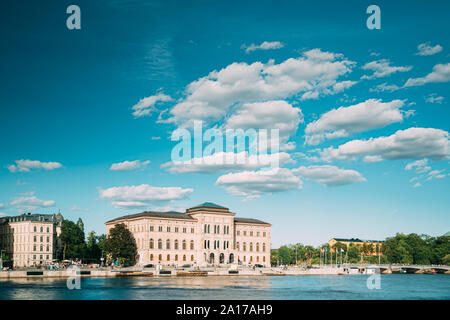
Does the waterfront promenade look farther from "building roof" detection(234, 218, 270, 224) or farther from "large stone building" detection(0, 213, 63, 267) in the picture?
"large stone building" detection(0, 213, 63, 267)

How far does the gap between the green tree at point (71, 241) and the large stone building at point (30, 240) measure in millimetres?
7966

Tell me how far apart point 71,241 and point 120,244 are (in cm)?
1312

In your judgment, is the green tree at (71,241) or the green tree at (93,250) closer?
the green tree at (71,241)

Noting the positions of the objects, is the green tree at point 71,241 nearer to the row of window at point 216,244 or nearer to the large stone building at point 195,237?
the large stone building at point 195,237

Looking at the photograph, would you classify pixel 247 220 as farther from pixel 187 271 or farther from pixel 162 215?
pixel 187 271

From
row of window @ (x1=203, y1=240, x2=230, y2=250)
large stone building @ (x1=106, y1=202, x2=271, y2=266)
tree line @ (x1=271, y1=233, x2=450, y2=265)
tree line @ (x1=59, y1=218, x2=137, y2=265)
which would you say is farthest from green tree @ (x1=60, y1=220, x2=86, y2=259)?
tree line @ (x1=271, y1=233, x2=450, y2=265)

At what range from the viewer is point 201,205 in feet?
459

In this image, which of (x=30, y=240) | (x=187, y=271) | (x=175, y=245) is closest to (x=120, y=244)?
(x=175, y=245)

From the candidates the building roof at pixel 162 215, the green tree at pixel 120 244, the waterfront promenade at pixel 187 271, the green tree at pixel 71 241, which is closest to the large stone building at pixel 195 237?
the building roof at pixel 162 215

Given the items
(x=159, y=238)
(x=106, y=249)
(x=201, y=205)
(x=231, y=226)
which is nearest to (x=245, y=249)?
(x=231, y=226)

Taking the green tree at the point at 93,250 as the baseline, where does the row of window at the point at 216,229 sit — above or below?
above

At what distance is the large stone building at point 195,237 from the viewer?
12850cm

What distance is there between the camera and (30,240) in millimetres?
130500
